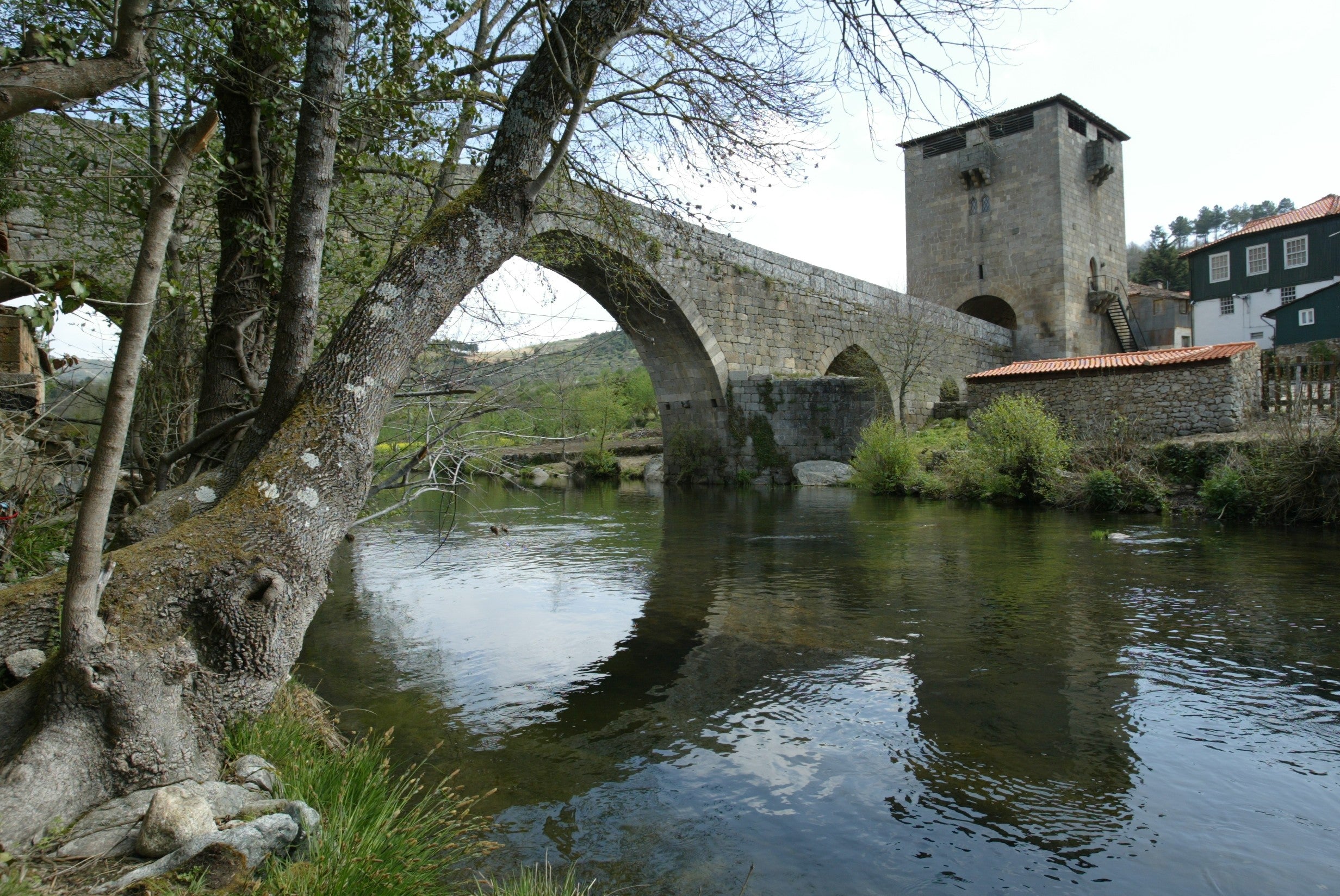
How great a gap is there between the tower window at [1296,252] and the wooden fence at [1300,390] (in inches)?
769

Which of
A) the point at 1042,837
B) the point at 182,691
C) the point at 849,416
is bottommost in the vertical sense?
the point at 1042,837

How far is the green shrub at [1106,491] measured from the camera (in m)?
12.1

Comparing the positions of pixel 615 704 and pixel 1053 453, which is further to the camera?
pixel 1053 453

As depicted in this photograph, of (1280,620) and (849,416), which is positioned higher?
(849,416)

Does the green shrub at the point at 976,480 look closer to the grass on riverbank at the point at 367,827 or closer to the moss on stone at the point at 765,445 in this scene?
the moss on stone at the point at 765,445

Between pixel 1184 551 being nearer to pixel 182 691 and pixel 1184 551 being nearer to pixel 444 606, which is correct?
pixel 444 606

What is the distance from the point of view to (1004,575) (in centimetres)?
712

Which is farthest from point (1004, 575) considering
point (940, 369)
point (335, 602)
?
point (940, 369)

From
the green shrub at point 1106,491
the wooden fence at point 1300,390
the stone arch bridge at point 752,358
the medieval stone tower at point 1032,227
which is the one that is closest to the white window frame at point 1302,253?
the medieval stone tower at point 1032,227

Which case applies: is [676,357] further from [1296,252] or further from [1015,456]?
[1296,252]

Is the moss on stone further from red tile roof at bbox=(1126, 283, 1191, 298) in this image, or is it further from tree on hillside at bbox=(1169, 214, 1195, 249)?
tree on hillside at bbox=(1169, 214, 1195, 249)

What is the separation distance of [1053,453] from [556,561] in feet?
27.9

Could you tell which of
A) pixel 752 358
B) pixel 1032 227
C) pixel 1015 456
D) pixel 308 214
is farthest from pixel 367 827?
pixel 1032 227

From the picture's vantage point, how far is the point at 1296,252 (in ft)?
98.8
